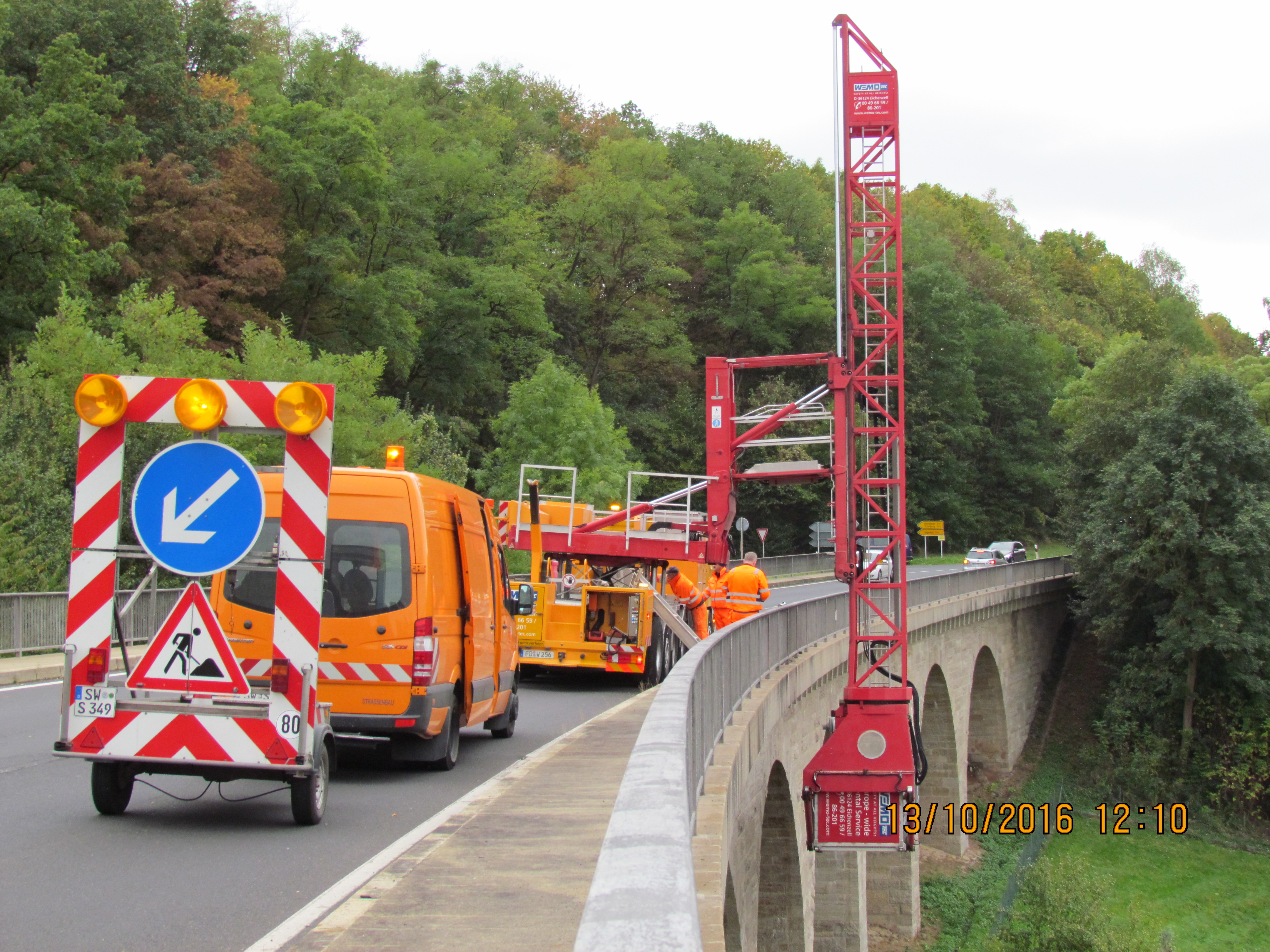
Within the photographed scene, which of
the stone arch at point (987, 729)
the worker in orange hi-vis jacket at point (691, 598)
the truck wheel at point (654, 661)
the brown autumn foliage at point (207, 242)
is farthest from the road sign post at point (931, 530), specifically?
the truck wheel at point (654, 661)

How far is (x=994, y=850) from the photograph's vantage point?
34.1 m

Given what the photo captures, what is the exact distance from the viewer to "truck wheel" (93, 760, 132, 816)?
304 inches

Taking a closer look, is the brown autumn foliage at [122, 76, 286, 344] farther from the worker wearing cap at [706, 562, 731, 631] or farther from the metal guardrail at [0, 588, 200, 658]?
the worker wearing cap at [706, 562, 731, 631]

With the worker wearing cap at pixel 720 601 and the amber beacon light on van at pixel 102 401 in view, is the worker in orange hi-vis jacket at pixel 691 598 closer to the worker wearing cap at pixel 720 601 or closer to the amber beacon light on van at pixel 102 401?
the worker wearing cap at pixel 720 601

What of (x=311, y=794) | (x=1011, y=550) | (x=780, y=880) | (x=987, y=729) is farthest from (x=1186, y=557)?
(x=311, y=794)

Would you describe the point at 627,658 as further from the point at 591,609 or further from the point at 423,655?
the point at 423,655

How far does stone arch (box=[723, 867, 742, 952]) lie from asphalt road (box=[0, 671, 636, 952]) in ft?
7.00

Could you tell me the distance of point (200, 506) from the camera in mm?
7098

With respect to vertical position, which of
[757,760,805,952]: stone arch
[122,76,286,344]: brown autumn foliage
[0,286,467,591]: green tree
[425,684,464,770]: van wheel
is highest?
[122,76,286,344]: brown autumn foliage

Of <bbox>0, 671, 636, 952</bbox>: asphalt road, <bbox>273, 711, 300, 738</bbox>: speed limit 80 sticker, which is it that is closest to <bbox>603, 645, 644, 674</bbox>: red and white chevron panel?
<bbox>0, 671, 636, 952</bbox>: asphalt road

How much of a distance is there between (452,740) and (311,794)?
2833 mm

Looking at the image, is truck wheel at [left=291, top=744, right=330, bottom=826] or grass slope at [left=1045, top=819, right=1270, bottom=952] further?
grass slope at [left=1045, top=819, right=1270, bottom=952]

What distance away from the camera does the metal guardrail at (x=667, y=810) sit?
2.31 meters

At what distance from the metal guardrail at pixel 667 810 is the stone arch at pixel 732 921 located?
3.77 feet
